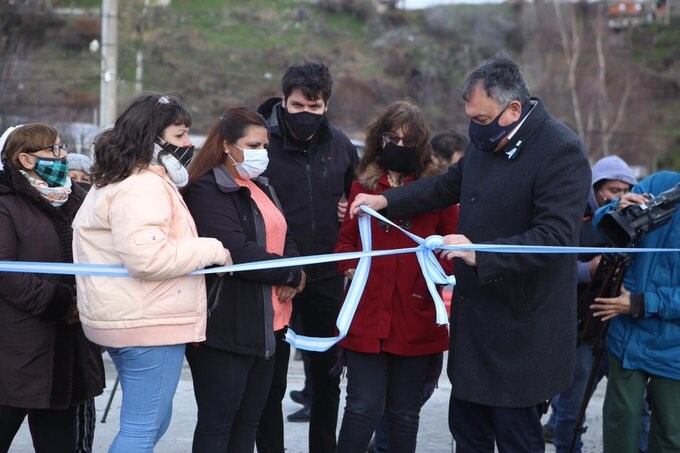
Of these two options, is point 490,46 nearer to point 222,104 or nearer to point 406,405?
point 222,104

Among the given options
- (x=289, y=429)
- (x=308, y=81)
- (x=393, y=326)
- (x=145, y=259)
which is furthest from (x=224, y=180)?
(x=289, y=429)

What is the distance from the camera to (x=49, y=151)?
447 centimetres

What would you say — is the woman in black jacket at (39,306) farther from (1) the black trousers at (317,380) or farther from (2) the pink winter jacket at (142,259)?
(1) the black trousers at (317,380)

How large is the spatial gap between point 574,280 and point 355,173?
129 cm

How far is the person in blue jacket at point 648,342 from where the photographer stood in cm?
465

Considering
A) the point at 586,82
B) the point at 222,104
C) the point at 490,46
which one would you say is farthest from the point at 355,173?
the point at 490,46

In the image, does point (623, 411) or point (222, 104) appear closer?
point (623, 411)

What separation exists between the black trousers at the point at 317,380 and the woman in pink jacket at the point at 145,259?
3.44ft

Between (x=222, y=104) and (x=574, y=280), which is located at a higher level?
(x=222, y=104)

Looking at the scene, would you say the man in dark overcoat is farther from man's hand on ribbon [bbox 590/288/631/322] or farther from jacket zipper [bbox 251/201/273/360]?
jacket zipper [bbox 251/201/273/360]

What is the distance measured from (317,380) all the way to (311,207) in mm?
915

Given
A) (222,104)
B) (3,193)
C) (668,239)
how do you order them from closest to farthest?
(3,193), (668,239), (222,104)

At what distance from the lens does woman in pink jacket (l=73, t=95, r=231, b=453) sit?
3971 millimetres

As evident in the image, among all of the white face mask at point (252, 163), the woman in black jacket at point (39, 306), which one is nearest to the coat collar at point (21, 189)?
the woman in black jacket at point (39, 306)
